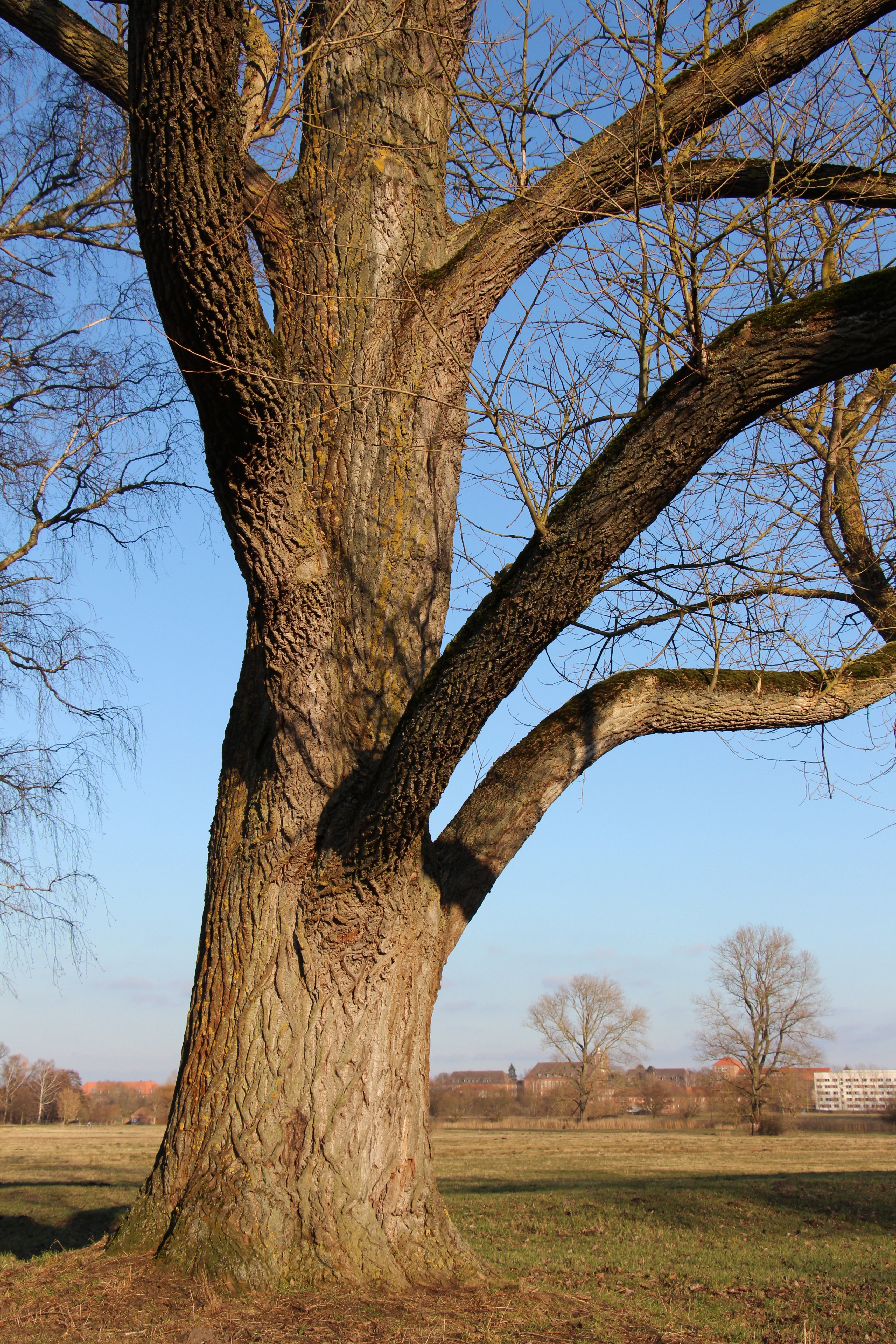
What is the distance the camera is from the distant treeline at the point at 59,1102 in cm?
5706

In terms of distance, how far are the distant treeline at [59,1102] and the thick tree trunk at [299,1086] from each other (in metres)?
52.5

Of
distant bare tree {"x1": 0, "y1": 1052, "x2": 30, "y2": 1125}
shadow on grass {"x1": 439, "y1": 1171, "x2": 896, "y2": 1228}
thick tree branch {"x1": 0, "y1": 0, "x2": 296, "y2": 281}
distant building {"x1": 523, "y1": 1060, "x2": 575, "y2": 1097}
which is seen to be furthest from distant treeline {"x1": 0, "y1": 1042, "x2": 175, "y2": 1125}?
thick tree branch {"x1": 0, "y1": 0, "x2": 296, "y2": 281}

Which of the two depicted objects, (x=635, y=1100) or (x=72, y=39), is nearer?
(x=72, y=39)

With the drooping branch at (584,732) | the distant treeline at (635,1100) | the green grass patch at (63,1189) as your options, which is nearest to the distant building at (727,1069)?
the distant treeline at (635,1100)

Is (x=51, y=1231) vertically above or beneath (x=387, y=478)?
beneath

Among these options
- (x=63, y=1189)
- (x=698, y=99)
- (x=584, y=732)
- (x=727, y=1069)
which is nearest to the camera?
(x=698, y=99)

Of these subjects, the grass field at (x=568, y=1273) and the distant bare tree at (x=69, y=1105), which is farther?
the distant bare tree at (x=69, y=1105)

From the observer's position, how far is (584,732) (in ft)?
15.5

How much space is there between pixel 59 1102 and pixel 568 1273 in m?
67.5

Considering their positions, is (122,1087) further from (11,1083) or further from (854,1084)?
(854,1084)

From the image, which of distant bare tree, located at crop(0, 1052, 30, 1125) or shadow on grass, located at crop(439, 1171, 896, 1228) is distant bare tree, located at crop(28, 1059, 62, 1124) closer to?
distant bare tree, located at crop(0, 1052, 30, 1125)

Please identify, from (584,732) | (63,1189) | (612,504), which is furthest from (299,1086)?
(63,1189)

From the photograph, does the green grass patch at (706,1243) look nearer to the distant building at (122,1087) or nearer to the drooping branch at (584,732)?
the drooping branch at (584,732)

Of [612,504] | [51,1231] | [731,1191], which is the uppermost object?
[612,504]
